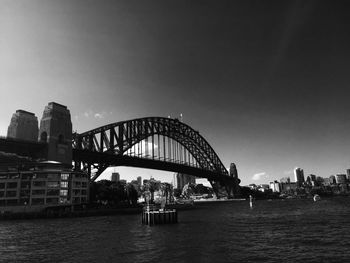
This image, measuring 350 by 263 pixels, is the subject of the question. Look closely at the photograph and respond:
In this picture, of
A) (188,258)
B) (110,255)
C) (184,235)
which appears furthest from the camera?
(184,235)

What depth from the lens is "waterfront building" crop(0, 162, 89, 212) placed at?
251 feet

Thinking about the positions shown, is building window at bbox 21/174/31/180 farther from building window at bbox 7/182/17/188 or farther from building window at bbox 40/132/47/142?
building window at bbox 40/132/47/142

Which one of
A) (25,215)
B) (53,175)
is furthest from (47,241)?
(53,175)

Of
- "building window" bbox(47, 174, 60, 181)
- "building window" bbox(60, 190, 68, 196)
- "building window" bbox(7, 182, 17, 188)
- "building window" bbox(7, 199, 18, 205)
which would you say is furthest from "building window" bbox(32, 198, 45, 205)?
"building window" bbox(7, 182, 17, 188)

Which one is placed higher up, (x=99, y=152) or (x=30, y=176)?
(x=99, y=152)

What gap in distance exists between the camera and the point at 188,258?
26.9 metres

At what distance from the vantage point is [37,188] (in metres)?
77.6

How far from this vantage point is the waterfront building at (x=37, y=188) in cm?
7644

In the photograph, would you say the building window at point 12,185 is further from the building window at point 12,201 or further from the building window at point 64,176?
the building window at point 64,176

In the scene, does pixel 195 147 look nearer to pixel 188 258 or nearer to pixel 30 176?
pixel 30 176

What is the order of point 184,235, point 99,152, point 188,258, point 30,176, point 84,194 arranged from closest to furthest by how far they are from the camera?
point 188,258 → point 184,235 → point 30,176 → point 84,194 → point 99,152

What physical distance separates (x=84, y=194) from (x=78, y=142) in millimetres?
20083

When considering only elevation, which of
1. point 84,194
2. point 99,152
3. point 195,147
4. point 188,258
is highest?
point 195,147

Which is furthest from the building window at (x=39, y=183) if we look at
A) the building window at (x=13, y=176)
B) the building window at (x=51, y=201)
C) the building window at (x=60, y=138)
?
the building window at (x=60, y=138)
